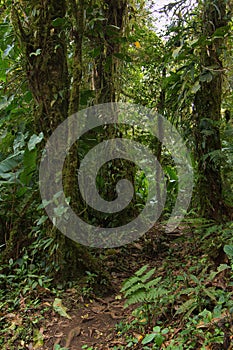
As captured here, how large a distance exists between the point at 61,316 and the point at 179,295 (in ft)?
3.04

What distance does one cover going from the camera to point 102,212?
4.44 meters

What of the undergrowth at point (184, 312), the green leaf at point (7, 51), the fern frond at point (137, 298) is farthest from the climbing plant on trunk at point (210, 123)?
the green leaf at point (7, 51)

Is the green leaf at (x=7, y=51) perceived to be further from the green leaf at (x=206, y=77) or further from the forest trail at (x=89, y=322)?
the forest trail at (x=89, y=322)

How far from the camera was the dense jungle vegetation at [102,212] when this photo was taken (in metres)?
2.54

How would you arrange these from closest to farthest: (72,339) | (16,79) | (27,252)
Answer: (72,339)
(27,252)
(16,79)

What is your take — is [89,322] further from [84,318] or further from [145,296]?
[145,296]

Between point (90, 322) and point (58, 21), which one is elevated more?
point (58, 21)

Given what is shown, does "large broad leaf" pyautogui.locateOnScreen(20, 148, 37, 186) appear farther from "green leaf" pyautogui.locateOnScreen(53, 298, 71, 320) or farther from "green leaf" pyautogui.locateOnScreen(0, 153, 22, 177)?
"green leaf" pyautogui.locateOnScreen(53, 298, 71, 320)

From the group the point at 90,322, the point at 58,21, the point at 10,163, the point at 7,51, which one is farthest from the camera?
the point at 7,51

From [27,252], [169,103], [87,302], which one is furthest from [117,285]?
[169,103]

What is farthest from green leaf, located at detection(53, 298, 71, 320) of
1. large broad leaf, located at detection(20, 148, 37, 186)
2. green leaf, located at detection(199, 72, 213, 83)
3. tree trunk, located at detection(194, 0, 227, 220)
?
green leaf, located at detection(199, 72, 213, 83)

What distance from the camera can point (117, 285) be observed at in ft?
11.0

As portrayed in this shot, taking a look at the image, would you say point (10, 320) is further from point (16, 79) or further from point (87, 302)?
point (16, 79)

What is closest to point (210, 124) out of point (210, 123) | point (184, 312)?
→ point (210, 123)
